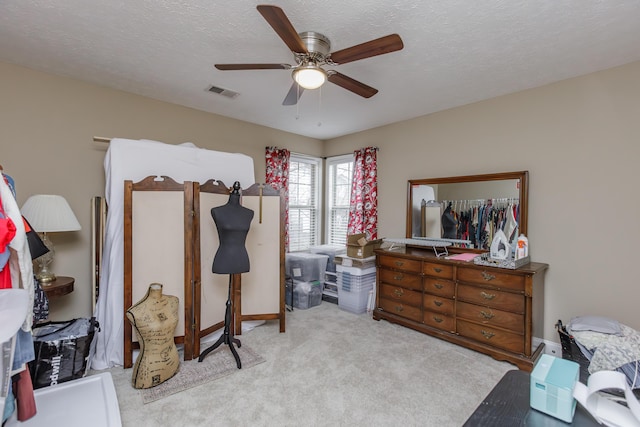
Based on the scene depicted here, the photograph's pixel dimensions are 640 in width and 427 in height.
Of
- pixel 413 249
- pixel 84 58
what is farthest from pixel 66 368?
pixel 413 249

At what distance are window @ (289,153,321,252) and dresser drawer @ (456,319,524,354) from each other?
2.71 meters

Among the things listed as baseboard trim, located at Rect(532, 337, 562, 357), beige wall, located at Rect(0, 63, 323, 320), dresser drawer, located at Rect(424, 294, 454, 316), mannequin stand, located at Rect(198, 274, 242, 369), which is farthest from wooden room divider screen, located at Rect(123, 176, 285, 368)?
baseboard trim, located at Rect(532, 337, 562, 357)

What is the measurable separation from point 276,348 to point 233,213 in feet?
4.42

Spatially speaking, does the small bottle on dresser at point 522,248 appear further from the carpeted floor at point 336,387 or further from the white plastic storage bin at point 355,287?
the white plastic storage bin at point 355,287

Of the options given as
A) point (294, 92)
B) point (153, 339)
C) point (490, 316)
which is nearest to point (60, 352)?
point (153, 339)

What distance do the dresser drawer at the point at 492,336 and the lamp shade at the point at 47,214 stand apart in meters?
3.59

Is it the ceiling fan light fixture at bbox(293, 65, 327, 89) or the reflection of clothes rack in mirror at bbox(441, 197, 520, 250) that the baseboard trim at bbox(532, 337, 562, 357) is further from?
the ceiling fan light fixture at bbox(293, 65, 327, 89)

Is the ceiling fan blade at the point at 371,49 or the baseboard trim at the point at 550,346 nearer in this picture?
the ceiling fan blade at the point at 371,49

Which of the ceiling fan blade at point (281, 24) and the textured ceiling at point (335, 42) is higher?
the textured ceiling at point (335, 42)

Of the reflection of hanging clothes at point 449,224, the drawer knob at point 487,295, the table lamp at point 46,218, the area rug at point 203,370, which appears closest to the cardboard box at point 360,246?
the reflection of hanging clothes at point 449,224

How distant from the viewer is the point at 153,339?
228 centimetres

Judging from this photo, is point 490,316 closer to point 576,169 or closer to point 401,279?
point 401,279

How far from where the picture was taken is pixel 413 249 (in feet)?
12.4

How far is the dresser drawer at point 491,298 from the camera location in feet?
8.53
